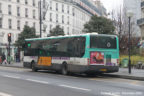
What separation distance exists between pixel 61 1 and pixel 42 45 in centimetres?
6416

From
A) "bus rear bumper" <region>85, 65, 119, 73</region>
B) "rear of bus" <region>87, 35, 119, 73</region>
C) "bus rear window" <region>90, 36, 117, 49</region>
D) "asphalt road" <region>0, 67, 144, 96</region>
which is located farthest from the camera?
"bus rear window" <region>90, 36, 117, 49</region>

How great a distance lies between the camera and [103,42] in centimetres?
1947

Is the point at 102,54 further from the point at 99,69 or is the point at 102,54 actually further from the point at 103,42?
the point at 99,69

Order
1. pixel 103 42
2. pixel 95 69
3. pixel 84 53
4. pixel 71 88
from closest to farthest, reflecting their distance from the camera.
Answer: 1. pixel 71 88
2. pixel 95 69
3. pixel 84 53
4. pixel 103 42

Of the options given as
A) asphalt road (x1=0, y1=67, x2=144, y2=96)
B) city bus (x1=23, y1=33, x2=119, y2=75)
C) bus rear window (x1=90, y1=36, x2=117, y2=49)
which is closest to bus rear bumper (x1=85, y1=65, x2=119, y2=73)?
city bus (x1=23, y1=33, x2=119, y2=75)

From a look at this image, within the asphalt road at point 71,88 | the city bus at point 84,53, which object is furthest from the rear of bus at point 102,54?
the asphalt road at point 71,88

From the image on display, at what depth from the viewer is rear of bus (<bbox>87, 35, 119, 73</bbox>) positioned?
19.1 metres

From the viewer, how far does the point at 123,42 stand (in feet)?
153

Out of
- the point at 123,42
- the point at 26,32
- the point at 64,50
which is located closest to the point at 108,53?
the point at 64,50

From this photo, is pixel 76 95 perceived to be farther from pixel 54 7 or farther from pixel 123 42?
pixel 54 7

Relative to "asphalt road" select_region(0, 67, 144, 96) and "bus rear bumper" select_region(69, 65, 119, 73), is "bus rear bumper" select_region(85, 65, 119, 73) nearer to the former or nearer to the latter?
"bus rear bumper" select_region(69, 65, 119, 73)

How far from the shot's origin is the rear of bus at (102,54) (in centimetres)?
1906

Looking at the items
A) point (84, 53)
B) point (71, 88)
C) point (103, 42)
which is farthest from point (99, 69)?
point (71, 88)

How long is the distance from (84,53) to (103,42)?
1.47m
